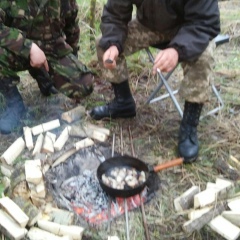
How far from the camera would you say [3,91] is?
3.80 metres

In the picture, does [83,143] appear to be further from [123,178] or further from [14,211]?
[14,211]

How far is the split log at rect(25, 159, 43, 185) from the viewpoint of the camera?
307 cm

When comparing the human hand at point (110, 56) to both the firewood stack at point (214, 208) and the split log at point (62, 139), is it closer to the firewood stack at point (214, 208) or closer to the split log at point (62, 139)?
the split log at point (62, 139)

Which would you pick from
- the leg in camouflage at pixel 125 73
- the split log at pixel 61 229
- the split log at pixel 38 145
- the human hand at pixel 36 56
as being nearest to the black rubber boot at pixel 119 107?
the leg in camouflage at pixel 125 73

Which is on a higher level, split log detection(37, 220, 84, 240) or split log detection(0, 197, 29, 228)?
split log detection(0, 197, 29, 228)

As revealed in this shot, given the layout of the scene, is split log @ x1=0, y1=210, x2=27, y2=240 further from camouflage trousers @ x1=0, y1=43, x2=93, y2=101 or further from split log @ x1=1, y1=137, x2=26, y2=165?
camouflage trousers @ x1=0, y1=43, x2=93, y2=101

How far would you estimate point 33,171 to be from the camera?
313 centimetres

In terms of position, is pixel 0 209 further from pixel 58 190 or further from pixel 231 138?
pixel 231 138

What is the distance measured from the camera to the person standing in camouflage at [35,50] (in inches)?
137

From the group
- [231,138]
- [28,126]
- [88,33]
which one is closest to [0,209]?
[28,126]

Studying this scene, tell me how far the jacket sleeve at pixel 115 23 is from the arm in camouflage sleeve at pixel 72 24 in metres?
0.66

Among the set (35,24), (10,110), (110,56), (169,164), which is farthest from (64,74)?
(169,164)

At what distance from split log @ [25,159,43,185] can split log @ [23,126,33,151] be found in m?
0.27

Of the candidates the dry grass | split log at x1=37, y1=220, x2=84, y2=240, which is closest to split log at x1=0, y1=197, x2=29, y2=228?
split log at x1=37, y1=220, x2=84, y2=240
